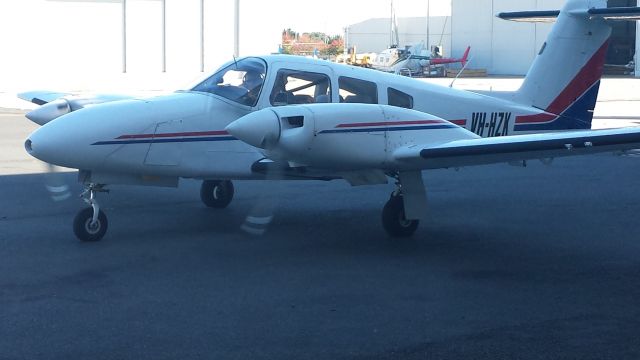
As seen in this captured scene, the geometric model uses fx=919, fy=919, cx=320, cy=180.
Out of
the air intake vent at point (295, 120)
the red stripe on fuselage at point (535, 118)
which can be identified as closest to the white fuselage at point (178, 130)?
the air intake vent at point (295, 120)

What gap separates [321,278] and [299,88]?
2.54 meters

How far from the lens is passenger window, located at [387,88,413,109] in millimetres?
10321

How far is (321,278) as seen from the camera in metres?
8.21

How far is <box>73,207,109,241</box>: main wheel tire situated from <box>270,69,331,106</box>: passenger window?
2213mm

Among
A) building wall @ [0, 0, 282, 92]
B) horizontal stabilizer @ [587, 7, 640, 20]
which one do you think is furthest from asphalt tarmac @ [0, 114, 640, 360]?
building wall @ [0, 0, 282, 92]

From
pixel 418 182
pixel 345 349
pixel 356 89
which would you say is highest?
pixel 356 89

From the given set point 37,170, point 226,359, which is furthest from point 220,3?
point 226,359

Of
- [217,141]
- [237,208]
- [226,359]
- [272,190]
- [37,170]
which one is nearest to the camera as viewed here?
[226,359]

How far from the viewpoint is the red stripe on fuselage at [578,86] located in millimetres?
11664

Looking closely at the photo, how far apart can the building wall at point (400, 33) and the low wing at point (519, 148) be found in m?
70.4

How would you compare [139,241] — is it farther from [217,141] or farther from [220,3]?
[220,3]

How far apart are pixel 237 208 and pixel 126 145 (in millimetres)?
2894

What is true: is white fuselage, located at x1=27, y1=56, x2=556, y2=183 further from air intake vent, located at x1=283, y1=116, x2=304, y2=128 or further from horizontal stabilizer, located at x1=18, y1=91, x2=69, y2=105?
horizontal stabilizer, located at x1=18, y1=91, x2=69, y2=105

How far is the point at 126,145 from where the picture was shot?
9.09 m
